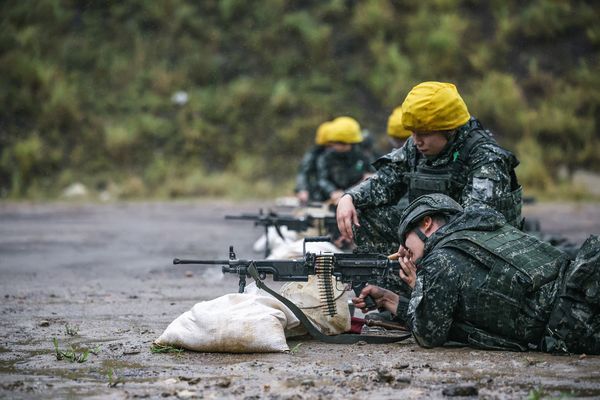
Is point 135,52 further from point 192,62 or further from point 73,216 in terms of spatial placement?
point 73,216

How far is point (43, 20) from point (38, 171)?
5.65 meters

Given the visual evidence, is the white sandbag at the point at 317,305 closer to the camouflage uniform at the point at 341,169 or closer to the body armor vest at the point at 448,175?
the body armor vest at the point at 448,175

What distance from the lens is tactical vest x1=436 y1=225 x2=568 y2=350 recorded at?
15.1ft

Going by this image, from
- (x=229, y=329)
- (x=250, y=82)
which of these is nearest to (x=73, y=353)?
(x=229, y=329)

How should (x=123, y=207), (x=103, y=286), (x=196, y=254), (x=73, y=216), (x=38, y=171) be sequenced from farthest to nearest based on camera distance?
1. (x=38, y=171)
2. (x=123, y=207)
3. (x=73, y=216)
4. (x=196, y=254)
5. (x=103, y=286)

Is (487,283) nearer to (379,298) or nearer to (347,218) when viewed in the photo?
(379,298)

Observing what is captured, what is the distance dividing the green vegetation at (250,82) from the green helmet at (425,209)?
601 inches

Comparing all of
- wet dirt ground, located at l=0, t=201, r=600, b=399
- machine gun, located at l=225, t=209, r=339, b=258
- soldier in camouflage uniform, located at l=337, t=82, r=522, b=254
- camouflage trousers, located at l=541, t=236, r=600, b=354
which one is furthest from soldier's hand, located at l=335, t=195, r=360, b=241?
machine gun, located at l=225, t=209, r=339, b=258

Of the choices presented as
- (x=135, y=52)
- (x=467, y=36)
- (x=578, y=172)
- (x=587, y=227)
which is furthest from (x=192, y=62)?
(x=587, y=227)

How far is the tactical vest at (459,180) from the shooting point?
5.31 meters

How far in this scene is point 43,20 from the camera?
82.6ft

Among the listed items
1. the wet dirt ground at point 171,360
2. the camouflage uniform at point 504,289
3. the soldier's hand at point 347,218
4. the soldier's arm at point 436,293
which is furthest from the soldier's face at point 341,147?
the soldier's arm at point 436,293

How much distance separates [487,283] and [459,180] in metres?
0.96

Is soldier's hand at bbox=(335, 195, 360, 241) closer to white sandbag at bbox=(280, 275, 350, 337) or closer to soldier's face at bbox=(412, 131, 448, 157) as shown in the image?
white sandbag at bbox=(280, 275, 350, 337)
